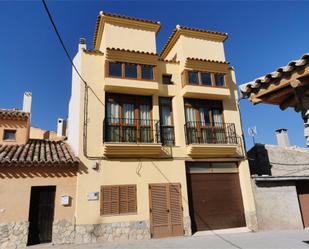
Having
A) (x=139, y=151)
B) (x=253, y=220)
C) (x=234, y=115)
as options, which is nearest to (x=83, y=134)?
(x=139, y=151)

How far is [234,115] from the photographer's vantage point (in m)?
14.9

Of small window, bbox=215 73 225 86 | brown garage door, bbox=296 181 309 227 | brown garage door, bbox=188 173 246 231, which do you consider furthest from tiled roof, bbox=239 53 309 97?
brown garage door, bbox=296 181 309 227

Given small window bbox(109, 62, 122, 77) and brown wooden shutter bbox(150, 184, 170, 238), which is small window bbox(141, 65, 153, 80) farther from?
brown wooden shutter bbox(150, 184, 170, 238)

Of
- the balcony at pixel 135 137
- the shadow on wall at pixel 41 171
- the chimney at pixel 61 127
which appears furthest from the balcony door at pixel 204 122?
the chimney at pixel 61 127

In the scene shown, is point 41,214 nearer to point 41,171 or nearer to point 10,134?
point 41,171

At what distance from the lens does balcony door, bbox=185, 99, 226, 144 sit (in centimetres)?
1376

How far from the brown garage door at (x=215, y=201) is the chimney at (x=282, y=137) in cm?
728

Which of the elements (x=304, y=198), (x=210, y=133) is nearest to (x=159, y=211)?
(x=210, y=133)

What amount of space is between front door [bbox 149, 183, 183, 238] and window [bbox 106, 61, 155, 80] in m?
5.44

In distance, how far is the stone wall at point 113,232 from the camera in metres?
10.7

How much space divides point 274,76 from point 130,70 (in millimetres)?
9316

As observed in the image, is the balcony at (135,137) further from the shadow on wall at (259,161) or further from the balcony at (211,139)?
the shadow on wall at (259,161)

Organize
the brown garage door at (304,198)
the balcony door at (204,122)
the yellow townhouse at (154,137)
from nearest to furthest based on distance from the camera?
1. the yellow townhouse at (154,137)
2. the balcony door at (204,122)
3. the brown garage door at (304,198)

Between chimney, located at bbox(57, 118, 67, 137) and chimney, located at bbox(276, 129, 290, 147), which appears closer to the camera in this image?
chimney, located at bbox(276, 129, 290, 147)
